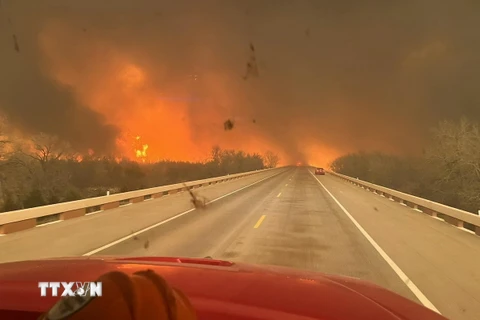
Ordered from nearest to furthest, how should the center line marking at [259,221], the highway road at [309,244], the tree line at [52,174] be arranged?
the highway road at [309,244], the center line marking at [259,221], the tree line at [52,174]

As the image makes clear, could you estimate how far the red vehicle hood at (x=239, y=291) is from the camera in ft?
7.81

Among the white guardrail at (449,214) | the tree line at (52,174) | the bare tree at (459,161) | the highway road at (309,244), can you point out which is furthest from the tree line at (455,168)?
the tree line at (52,174)

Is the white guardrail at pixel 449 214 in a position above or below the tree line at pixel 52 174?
below

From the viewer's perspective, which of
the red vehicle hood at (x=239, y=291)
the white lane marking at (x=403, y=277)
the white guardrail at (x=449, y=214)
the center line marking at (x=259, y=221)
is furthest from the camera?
the center line marking at (x=259, y=221)

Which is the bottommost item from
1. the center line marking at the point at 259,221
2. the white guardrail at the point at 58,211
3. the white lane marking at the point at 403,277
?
the white lane marking at the point at 403,277

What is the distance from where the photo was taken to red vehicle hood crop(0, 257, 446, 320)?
93.7 inches

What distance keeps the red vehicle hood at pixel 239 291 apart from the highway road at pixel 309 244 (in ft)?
8.97

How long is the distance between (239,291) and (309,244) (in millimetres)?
7505

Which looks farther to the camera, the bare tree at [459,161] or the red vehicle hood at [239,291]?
the bare tree at [459,161]

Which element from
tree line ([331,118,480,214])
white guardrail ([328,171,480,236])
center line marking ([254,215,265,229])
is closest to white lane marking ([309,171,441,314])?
center line marking ([254,215,265,229])

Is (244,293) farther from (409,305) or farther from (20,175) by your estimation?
(20,175)

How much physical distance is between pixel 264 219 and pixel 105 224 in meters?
5.36

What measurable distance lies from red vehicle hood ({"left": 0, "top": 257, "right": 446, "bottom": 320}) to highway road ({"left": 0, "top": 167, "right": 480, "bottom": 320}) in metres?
2.73

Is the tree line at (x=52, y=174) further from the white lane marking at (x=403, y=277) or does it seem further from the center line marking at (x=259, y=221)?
the white lane marking at (x=403, y=277)
